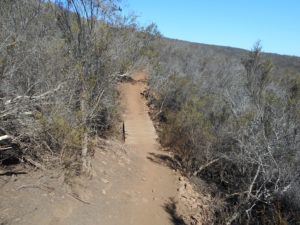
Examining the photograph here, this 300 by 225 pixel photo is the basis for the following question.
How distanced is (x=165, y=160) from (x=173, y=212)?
11.8 feet

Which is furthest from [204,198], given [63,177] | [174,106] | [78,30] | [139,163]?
[174,106]

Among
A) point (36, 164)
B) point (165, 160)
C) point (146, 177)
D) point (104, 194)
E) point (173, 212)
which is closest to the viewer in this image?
point (36, 164)

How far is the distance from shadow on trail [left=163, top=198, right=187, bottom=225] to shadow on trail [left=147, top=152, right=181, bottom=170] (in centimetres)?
253

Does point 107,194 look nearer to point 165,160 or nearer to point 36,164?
point 36,164

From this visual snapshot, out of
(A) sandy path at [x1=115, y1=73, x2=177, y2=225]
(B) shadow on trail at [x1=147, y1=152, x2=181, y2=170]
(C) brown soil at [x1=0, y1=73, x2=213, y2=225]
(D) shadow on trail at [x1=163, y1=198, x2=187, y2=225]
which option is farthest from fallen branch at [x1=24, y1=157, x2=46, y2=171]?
(B) shadow on trail at [x1=147, y1=152, x2=181, y2=170]

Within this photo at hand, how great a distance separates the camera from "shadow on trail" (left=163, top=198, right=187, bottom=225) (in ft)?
28.8

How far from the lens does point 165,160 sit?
12.7 metres

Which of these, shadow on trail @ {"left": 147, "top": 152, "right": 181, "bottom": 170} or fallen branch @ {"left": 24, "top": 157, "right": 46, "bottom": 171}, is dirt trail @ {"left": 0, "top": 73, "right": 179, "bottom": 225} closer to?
shadow on trail @ {"left": 147, "top": 152, "right": 181, "bottom": 170}

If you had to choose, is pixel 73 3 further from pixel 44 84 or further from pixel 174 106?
pixel 174 106

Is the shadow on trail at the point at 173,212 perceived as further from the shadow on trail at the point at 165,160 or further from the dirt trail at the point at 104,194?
the shadow on trail at the point at 165,160

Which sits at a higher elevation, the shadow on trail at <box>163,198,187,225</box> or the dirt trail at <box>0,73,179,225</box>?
the dirt trail at <box>0,73,179,225</box>

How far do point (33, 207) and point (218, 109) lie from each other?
9572 mm

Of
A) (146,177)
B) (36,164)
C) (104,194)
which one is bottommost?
(146,177)

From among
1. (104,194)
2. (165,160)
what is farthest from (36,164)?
(165,160)
